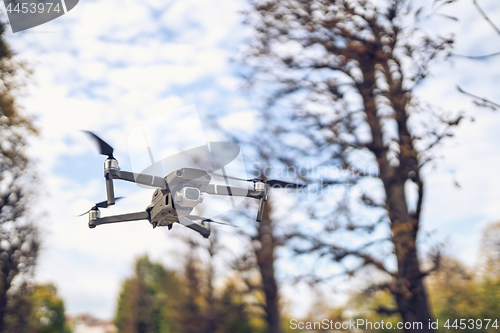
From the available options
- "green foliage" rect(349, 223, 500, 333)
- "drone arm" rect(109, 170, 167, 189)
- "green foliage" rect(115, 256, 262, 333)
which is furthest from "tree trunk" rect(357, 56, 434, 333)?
"green foliage" rect(349, 223, 500, 333)

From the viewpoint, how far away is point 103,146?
3100 mm

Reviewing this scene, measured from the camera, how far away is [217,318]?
2483cm

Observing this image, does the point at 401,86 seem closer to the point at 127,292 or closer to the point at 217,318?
the point at 217,318

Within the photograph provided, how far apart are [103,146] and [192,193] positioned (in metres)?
0.79

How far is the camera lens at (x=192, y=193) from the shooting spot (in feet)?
9.85

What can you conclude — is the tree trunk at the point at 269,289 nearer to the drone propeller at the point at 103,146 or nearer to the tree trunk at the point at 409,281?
the tree trunk at the point at 409,281

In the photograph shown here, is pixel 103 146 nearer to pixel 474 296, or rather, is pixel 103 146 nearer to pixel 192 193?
pixel 192 193

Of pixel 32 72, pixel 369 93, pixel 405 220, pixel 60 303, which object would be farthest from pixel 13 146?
pixel 60 303

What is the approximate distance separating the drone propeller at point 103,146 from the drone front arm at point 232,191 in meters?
0.81

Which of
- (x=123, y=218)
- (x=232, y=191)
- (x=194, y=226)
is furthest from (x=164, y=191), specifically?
(x=194, y=226)

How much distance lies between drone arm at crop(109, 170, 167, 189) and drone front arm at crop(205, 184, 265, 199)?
381 mm

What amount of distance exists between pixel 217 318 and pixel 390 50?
2079cm

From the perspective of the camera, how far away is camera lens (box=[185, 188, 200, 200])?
118 inches

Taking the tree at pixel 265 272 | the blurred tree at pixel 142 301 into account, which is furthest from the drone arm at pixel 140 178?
the blurred tree at pixel 142 301
